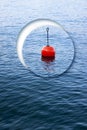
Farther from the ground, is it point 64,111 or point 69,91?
point 69,91

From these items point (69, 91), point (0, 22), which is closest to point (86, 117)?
point (69, 91)

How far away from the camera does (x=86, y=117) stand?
36.9 m

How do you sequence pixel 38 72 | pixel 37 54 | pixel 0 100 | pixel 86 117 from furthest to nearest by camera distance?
pixel 37 54 → pixel 38 72 → pixel 0 100 → pixel 86 117

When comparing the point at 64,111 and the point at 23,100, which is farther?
the point at 23,100

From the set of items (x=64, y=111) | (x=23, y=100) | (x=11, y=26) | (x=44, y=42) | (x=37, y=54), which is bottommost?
(x=64, y=111)

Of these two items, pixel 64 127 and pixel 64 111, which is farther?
pixel 64 111

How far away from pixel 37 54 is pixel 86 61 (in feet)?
40.0

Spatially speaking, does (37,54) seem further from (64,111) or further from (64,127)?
(64,127)

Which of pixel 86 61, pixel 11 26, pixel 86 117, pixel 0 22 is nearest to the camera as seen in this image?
pixel 86 117

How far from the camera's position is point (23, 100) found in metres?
41.8

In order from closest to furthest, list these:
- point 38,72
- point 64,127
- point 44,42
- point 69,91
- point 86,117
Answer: point 64,127
point 86,117
point 69,91
point 38,72
point 44,42

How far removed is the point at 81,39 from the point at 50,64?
906 inches

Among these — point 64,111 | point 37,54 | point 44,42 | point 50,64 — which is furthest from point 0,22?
point 64,111

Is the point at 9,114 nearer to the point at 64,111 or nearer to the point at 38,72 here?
the point at 64,111
